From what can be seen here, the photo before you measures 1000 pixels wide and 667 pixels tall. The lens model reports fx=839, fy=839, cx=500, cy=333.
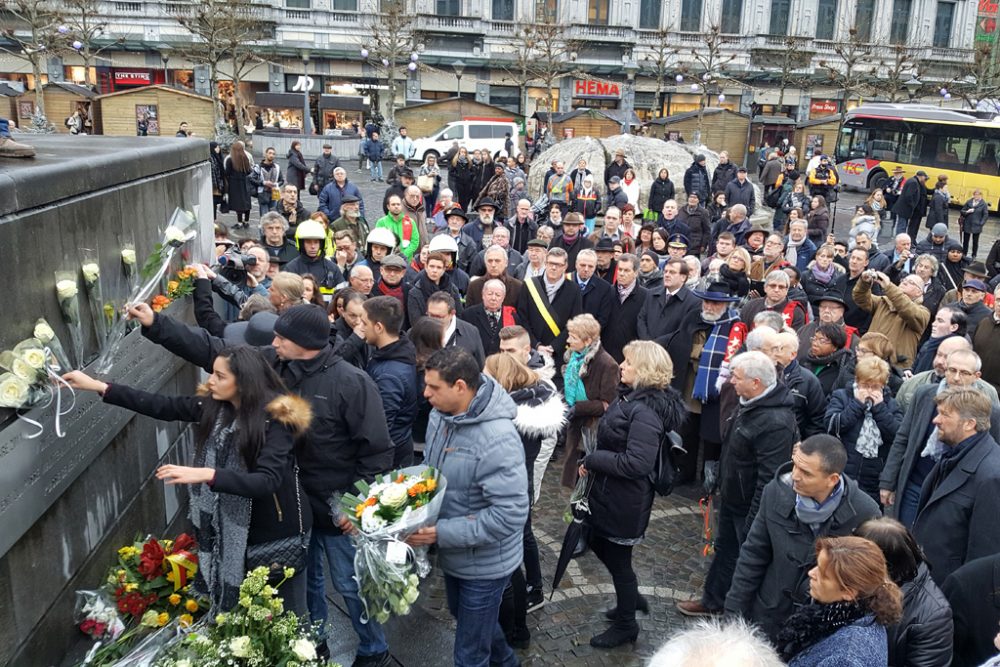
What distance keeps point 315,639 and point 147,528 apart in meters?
1.61

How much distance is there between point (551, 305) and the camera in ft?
25.4

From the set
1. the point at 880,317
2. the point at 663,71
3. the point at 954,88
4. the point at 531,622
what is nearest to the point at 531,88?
the point at 663,71

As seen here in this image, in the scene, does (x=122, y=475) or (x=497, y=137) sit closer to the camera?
(x=122, y=475)

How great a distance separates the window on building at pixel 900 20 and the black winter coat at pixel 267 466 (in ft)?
187

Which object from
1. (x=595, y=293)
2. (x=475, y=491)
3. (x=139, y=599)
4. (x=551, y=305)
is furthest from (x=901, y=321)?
(x=139, y=599)

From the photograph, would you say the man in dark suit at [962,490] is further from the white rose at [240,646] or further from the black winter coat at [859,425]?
the white rose at [240,646]

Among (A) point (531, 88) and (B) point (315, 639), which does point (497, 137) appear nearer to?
(A) point (531, 88)

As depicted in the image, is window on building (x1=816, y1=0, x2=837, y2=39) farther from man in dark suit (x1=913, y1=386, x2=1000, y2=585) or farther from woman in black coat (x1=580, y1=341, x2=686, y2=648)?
woman in black coat (x1=580, y1=341, x2=686, y2=648)

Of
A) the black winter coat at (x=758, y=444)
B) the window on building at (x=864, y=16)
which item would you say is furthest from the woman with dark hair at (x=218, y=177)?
the window on building at (x=864, y=16)

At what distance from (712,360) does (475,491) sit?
144 inches

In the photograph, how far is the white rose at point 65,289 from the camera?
3998 millimetres

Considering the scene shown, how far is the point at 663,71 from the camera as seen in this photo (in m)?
46.2

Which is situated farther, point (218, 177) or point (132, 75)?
point (132, 75)

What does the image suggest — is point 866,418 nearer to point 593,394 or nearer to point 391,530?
point 593,394
